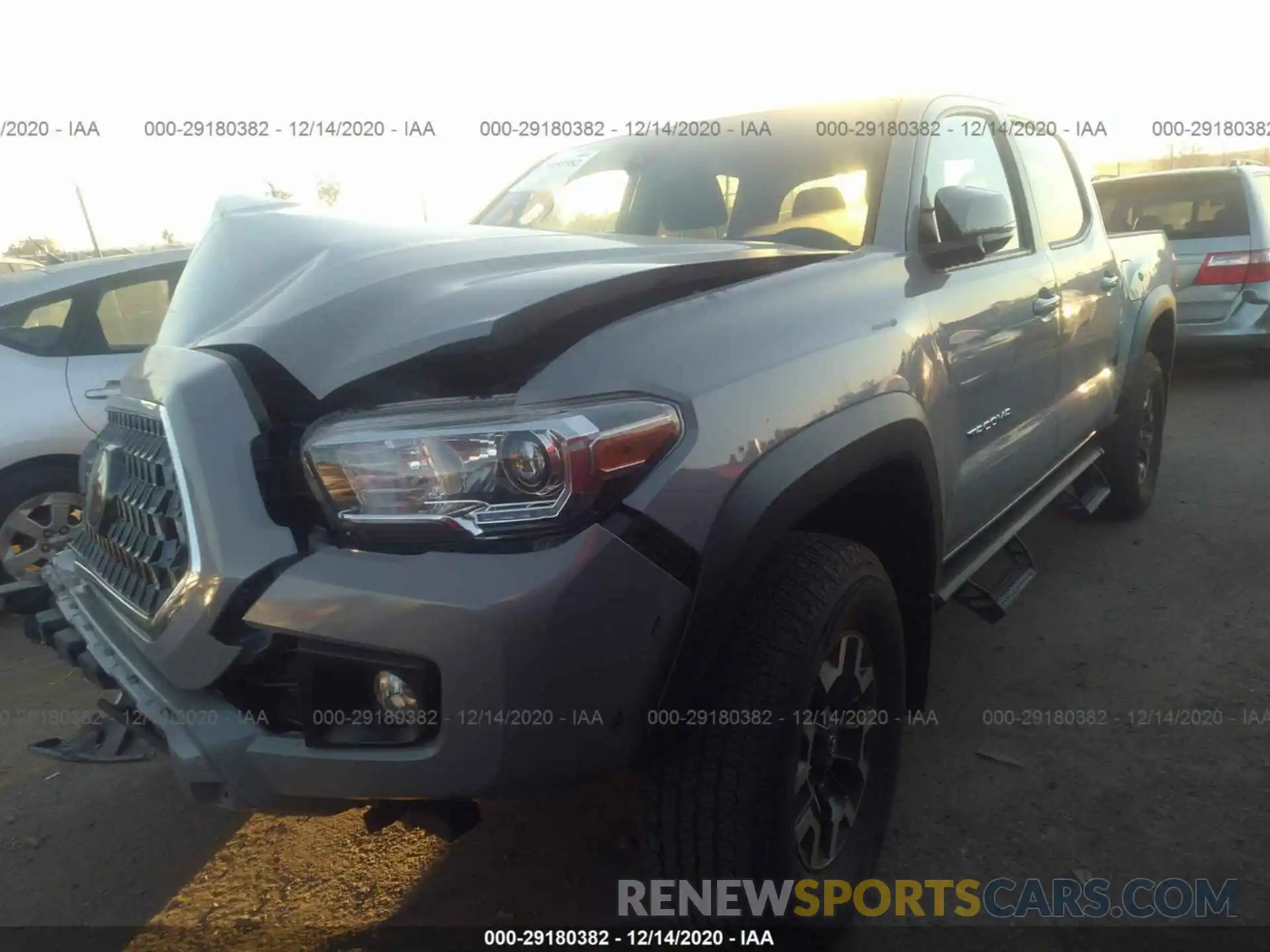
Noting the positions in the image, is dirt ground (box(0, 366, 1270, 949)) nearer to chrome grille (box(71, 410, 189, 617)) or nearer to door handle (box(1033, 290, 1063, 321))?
chrome grille (box(71, 410, 189, 617))

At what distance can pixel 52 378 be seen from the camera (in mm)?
4188

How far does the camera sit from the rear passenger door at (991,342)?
2.48 m

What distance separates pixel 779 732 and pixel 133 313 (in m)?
4.10

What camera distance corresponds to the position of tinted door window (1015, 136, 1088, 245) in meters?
3.39

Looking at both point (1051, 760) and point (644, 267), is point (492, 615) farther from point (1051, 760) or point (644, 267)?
point (1051, 760)

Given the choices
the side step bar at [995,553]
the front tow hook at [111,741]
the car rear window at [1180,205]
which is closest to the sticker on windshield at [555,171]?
the side step bar at [995,553]

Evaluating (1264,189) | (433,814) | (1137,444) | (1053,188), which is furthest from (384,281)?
(1264,189)

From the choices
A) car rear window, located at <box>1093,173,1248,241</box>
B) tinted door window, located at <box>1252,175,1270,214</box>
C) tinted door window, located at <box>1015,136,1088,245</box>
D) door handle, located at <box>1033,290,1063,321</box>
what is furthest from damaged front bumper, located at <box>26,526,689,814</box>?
tinted door window, located at <box>1252,175,1270,214</box>

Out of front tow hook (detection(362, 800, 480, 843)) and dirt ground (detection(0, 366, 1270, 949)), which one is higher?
front tow hook (detection(362, 800, 480, 843))

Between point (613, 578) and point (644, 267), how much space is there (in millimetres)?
712

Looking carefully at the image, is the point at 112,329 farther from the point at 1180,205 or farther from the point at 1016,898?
the point at 1180,205

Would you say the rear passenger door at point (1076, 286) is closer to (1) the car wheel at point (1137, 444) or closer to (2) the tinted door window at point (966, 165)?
(2) the tinted door window at point (966, 165)

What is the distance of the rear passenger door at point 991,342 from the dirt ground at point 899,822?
679 millimetres

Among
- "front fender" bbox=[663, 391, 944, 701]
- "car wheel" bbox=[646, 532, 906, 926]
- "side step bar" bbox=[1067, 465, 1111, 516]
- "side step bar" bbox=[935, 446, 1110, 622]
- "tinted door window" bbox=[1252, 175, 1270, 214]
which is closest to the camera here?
"front fender" bbox=[663, 391, 944, 701]
